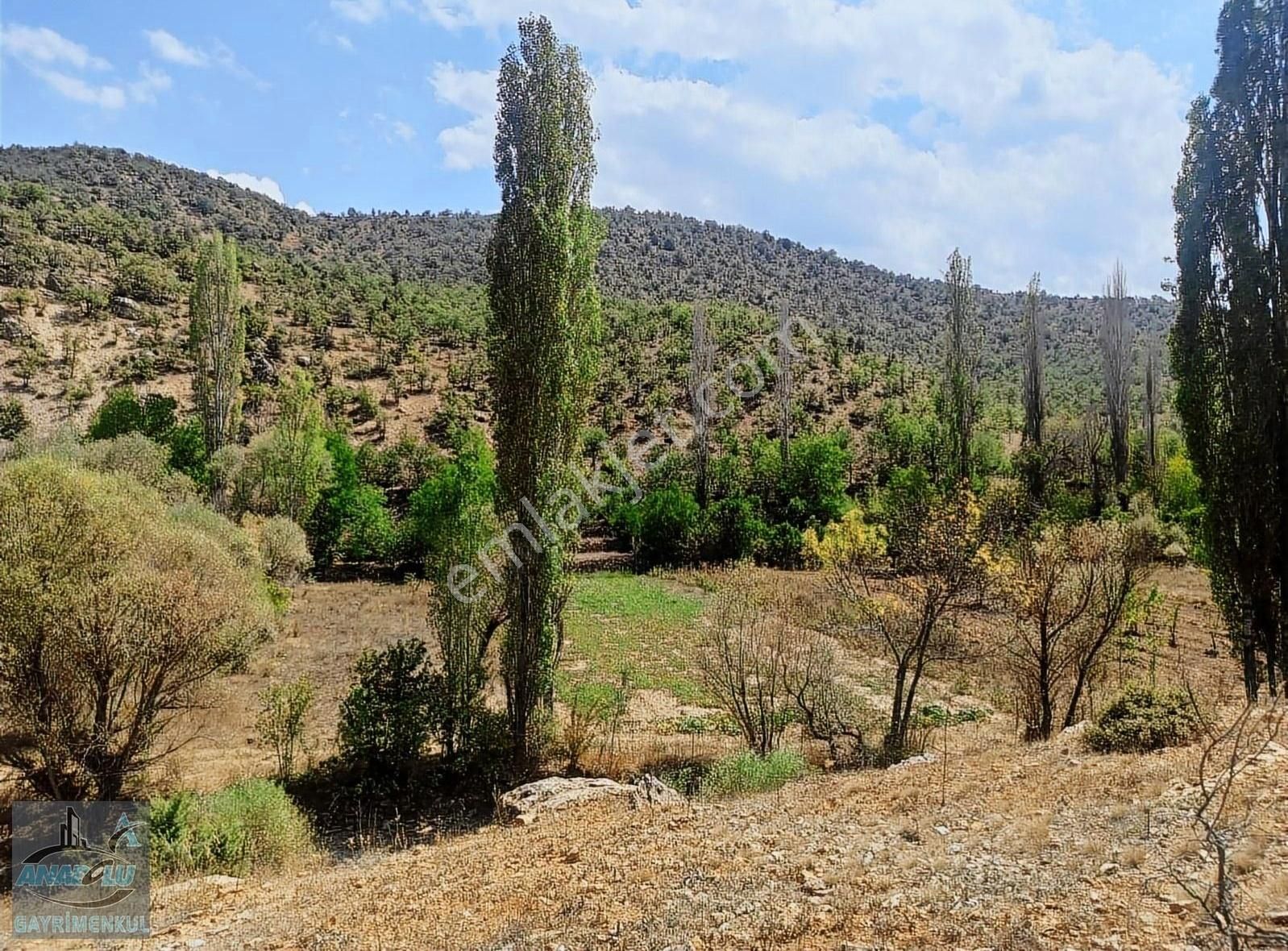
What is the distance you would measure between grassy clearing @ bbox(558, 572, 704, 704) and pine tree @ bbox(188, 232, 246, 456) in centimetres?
1562

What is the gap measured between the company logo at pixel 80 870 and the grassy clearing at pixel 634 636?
6.49 meters

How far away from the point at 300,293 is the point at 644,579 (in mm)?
32049

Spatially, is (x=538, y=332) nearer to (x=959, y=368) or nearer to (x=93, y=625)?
(x=93, y=625)

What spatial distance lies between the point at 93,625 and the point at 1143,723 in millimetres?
12225

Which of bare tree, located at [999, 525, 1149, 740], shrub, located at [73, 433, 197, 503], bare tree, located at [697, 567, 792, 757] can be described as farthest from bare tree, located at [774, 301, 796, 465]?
shrub, located at [73, 433, 197, 503]

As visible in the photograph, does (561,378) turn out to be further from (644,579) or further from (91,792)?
(644,579)

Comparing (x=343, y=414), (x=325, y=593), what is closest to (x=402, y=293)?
(x=343, y=414)

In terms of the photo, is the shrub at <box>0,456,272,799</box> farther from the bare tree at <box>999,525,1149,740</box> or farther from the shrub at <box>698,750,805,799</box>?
the bare tree at <box>999,525,1149,740</box>

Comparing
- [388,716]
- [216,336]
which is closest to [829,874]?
[388,716]

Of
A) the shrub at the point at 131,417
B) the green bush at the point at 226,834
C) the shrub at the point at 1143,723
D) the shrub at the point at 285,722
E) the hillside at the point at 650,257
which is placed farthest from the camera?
the hillside at the point at 650,257

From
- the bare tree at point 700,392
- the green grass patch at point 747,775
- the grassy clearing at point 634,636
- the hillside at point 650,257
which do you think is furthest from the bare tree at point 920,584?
the hillside at point 650,257

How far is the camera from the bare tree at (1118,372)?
29.7 m

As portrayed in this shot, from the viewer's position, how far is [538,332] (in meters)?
9.89

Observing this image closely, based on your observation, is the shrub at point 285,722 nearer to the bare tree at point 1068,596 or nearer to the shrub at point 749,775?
the shrub at point 749,775
